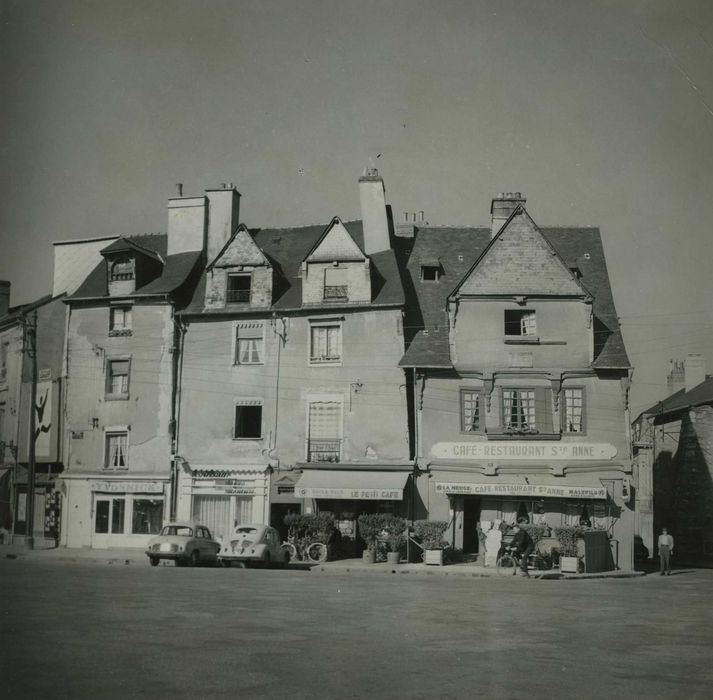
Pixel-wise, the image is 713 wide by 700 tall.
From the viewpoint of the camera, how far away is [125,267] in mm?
36875

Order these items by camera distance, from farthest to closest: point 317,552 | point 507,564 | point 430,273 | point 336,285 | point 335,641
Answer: point 430,273
point 336,285
point 317,552
point 507,564
point 335,641

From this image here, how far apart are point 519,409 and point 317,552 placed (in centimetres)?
867

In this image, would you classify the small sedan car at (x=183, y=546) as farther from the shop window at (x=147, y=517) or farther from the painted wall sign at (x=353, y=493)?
the shop window at (x=147, y=517)

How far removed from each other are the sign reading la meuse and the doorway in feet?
5.70

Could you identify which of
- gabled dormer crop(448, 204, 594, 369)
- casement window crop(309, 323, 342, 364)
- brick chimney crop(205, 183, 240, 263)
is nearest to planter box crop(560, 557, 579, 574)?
gabled dormer crop(448, 204, 594, 369)

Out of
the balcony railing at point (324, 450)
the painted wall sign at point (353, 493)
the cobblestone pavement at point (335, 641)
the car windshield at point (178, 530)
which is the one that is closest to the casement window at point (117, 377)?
the balcony railing at point (324, 450)

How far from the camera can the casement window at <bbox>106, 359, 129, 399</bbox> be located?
35.9 m

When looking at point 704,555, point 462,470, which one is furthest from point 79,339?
point 704,555

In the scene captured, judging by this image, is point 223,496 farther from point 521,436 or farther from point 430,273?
point 430,273

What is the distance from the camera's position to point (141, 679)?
9445mm

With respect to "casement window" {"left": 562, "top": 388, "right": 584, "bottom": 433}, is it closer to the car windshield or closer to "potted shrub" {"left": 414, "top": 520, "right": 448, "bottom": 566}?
"potted shrub" {"left": 414, "top": 520, "right": 448, "bottom": 566}

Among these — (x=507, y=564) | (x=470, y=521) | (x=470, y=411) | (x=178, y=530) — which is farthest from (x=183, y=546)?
(x=470, y=411)

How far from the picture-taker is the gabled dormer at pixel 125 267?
36562 millimetres

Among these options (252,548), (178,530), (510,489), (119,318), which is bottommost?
(252,548)
